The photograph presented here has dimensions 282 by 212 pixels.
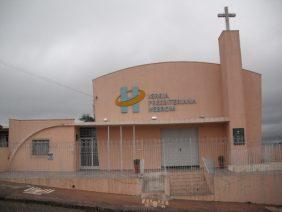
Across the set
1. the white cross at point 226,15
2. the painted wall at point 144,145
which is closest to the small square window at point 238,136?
the painted wall at point 144,145

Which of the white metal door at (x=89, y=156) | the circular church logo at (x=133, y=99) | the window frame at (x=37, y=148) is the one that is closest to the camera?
the window frame at (x=37, y=148)

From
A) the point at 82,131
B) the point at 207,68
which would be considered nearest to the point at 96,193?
the point at 82,131

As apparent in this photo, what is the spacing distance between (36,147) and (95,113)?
3.71 meters

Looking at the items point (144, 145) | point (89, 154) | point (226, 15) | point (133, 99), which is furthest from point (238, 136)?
point (89, 154)

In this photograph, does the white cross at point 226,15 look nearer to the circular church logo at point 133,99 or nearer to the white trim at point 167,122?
the white trim at point 167,122

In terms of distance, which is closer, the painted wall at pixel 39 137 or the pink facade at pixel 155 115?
the pink facade at pixel 155 115

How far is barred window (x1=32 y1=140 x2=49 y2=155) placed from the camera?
781 inches

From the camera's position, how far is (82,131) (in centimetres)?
2141

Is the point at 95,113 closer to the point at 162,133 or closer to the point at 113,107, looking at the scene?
the point at 113,107

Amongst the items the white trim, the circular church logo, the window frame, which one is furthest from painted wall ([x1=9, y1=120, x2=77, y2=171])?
the circular church logo

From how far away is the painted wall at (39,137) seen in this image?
63.8ft

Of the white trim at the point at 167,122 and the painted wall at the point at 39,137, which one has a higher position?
the white trim at the point at 167,122

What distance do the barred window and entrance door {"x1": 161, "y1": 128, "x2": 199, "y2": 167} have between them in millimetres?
6322

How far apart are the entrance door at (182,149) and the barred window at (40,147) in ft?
20.7
